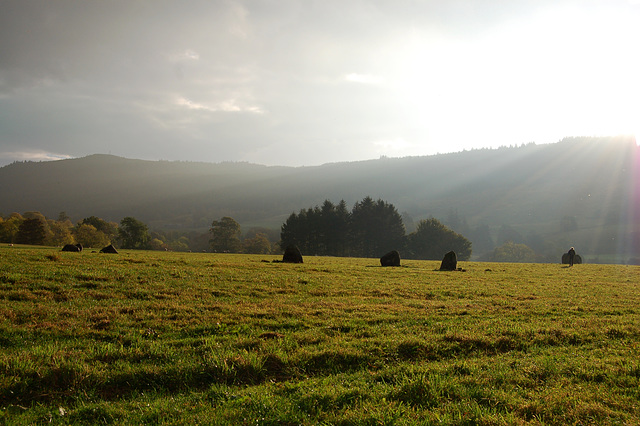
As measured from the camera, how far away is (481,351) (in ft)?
31.7

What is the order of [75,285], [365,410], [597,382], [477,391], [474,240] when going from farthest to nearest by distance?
[474,240] < [75,285] < [597,382] < [477,391] < [365,410]

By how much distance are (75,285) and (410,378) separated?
49.3ft

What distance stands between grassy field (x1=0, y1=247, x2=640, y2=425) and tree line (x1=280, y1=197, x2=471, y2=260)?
89.9m

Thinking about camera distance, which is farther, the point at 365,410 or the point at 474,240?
the point at 474,240

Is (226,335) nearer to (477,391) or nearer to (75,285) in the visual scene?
(477,391)

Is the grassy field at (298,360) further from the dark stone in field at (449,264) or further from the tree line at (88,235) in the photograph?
the tree line at (88,235)

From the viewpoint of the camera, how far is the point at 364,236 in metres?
111

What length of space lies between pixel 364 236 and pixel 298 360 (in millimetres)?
103714

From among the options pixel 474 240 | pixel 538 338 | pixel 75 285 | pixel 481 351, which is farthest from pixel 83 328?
pixel 474 240

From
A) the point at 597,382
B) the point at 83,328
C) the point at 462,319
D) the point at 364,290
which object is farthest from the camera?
the point at 364,290

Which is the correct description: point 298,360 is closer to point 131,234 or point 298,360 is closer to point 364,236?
point 131,234

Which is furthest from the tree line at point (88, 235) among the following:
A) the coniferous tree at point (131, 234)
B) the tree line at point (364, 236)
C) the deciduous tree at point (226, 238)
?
the tree line at point (364, 236)

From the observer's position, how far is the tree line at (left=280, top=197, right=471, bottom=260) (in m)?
106

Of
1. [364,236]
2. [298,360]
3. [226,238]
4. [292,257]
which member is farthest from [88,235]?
[298,360]
